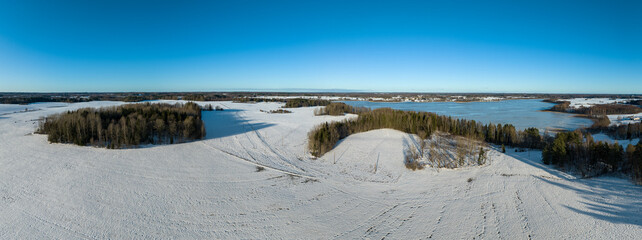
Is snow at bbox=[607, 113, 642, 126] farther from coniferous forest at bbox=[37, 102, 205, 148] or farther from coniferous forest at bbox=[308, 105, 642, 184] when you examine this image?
coniferous forest at bbox=[37, 102, 205, 148]

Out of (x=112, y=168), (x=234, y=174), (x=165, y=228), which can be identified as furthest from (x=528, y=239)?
(x=112, y=168)

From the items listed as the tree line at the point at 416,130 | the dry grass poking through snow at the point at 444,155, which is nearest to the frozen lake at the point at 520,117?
the tree line at the point at 416,130

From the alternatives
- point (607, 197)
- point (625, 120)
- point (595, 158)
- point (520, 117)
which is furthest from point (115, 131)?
point (625, 120)

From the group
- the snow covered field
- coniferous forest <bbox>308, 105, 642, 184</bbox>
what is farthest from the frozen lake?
the snow covered field

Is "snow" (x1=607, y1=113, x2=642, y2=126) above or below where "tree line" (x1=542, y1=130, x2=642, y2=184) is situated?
below

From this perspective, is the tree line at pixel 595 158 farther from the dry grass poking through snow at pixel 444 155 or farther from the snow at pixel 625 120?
the snow at pixel 625 120

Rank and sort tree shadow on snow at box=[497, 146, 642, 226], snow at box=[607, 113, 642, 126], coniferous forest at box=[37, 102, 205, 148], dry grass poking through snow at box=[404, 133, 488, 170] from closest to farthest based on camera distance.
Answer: tree shadow on snow at box=[497, 146, 642, 226] < dry grass poking through snow at box=[404, 133, 488, 170] < coniferous forest at box=[37, 102, 205, 148] < snow at box=[607, 113, 642, 126]

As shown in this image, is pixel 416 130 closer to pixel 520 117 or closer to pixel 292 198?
pixel 292 198
